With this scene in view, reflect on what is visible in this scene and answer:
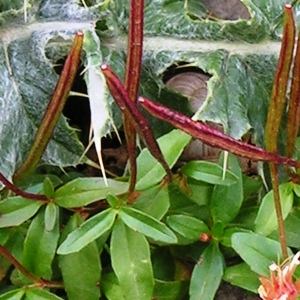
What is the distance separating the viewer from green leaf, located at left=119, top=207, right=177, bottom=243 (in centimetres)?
123

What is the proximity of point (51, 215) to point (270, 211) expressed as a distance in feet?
1.30

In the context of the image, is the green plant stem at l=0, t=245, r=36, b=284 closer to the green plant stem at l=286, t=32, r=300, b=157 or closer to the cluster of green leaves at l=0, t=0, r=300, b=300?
the cluster of green leaves at l=0, t=0, r=300, b=300

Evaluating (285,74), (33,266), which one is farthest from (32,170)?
(285,74)

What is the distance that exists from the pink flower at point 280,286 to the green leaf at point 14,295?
0.44 m

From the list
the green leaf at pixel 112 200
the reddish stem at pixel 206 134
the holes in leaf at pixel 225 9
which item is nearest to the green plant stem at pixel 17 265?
the green leaf at pixel 112 200

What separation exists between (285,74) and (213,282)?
0.40m

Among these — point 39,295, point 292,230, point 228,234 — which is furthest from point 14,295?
point 292,230

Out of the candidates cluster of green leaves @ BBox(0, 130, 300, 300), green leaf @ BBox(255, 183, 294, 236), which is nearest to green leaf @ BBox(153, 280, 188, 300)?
cluster of green leaves @ BBox(0, 130, 300, 300)

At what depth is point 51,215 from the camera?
131 centimetres

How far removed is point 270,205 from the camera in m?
1.30

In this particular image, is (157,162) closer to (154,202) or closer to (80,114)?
(154,202)

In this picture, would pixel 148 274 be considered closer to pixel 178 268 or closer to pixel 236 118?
pixel 178 268

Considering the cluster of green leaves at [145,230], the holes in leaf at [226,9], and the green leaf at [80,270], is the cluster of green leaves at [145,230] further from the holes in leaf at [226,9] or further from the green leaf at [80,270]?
the holes in leaf at [226,9]

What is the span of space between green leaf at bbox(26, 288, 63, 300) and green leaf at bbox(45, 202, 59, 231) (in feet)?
0.37
